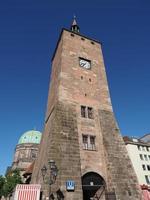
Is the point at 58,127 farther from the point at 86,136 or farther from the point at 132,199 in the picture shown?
the point at 132,199

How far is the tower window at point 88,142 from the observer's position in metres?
15.0

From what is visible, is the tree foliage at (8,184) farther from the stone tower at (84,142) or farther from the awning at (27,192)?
the awning at (27,192)

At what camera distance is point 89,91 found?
61.3 feet

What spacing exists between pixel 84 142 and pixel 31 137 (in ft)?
181

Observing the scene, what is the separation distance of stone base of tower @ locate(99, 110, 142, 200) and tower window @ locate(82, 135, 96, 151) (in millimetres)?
998

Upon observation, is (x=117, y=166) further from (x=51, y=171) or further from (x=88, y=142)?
(x=51, y=171)

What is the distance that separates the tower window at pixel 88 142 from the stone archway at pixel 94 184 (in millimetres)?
2005

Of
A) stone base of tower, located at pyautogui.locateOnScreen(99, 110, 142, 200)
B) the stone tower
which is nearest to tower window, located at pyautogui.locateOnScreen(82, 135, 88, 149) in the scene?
the stone tower

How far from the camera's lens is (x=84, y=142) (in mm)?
15148

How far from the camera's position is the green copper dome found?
65.1 metres

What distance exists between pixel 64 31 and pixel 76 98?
9.78 meters

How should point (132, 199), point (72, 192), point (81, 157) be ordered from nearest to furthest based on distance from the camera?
point (72, 192), point (132, 199), point (81, 157)

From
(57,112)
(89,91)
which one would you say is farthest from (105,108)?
(57,112)

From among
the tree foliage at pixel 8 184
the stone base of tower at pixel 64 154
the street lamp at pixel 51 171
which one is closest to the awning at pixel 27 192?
the stone base of tower at pixel 64 154
